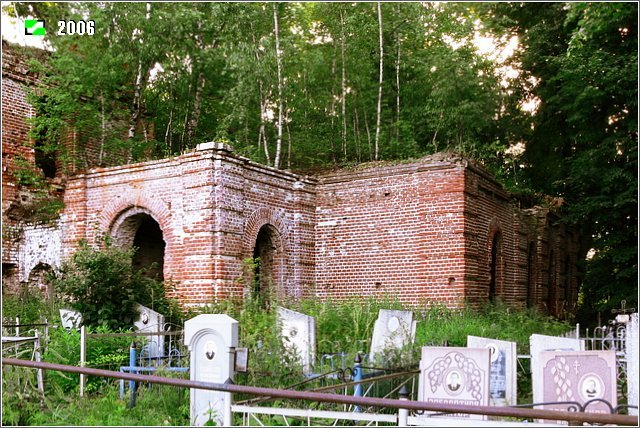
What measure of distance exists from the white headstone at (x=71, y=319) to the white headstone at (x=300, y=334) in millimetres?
4545

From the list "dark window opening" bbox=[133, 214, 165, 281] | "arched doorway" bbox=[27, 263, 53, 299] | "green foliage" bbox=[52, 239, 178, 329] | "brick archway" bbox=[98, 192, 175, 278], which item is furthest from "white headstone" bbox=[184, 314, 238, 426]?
"arched doorway" bbox=[27, 263, 53, 299]

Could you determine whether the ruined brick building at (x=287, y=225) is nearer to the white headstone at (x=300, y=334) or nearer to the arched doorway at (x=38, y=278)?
the arched doorway at (x=38, y=278)

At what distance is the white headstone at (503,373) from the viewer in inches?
286

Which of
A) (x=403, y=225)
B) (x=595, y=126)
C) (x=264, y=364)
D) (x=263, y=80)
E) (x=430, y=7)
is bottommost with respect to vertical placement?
(x=264, y=364)

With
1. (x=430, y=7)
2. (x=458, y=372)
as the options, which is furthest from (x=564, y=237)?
(x=458, y=372)

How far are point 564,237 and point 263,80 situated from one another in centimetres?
1349

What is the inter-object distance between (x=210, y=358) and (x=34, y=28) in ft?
51.6

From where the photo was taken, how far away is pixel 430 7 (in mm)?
23734

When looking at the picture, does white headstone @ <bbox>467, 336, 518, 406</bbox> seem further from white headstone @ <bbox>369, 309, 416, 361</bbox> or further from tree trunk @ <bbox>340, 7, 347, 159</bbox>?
tree trunk @ <bbox>340, 7, 347, 159</bbox>

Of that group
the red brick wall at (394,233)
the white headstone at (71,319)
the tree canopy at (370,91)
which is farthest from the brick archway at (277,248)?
the tree canopy at (370,91)

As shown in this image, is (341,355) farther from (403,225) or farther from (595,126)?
(595,126)

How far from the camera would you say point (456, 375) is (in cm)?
643

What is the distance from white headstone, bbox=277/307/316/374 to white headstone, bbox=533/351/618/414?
320cm

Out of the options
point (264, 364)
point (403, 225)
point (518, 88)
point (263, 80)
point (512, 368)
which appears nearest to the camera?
point (512, 368)
